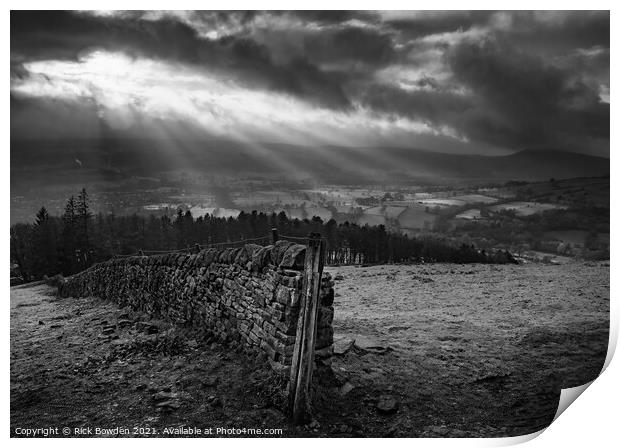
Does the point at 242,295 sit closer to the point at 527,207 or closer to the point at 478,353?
the point at 478,353

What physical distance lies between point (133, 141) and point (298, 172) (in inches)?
197

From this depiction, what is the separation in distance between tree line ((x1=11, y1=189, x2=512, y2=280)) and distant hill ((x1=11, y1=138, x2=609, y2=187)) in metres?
7.02

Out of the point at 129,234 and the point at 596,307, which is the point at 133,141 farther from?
the point at 129,234

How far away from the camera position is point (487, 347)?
7.11 metres

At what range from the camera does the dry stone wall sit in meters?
4.93

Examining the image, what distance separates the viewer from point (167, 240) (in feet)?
98.5

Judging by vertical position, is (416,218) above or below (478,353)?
above

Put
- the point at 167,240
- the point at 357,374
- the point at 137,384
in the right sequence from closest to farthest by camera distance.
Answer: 1. the point at 357,374
2. the point at 137,384
3. the point at 167,240

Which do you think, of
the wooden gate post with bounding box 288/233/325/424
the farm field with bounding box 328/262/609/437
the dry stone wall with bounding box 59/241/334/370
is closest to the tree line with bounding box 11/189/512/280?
the farm field with bounding box 328/262/609/437

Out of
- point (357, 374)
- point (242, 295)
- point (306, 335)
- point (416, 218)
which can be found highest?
point (416, 218)

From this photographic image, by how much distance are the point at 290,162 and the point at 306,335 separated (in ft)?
25.9

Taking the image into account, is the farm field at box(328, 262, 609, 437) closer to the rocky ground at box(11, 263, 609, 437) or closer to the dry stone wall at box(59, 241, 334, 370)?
the rocky ground at box(11, 263, 609, 437)

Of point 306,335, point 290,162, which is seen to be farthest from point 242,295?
point 290,162
